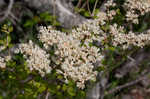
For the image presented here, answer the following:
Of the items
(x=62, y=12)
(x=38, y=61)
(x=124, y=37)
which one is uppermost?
(x=62, y=12)

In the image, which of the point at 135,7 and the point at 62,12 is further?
the point at 62,12

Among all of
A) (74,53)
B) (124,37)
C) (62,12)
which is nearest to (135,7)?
(124,37)

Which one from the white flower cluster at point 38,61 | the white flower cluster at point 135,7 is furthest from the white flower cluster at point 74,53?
the white flower cluster at point 135,7

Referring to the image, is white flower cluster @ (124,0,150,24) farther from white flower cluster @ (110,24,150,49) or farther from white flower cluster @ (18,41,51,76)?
white flower cluster @ (18,41,51,76)

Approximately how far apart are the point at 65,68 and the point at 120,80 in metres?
2.03

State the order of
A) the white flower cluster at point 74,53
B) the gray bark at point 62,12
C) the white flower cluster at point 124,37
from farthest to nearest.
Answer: the gray bark at point 62,12 → the white flower cluster at point 124,37 → the white flower cluster at point 74,53

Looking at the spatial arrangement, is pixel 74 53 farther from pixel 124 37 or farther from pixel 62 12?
pixel 62 12

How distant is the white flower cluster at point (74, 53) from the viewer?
157 centimetres

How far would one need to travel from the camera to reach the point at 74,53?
1604 millimetres

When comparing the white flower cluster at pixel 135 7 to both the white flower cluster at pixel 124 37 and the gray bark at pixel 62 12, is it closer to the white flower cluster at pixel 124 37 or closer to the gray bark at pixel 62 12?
the white flower cluster at pixel 124 37

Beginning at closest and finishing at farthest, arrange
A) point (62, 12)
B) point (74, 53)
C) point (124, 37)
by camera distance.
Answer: point (74, 53) < point (124, 37) < point (62, 12)

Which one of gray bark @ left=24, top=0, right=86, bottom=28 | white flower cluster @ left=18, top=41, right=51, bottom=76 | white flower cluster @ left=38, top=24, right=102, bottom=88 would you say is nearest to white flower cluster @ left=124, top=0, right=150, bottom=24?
white flower cluster @ left=38, top=24, right=102, bottom=88

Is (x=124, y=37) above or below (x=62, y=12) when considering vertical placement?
below

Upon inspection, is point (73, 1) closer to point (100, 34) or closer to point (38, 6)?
point (38, 6)
